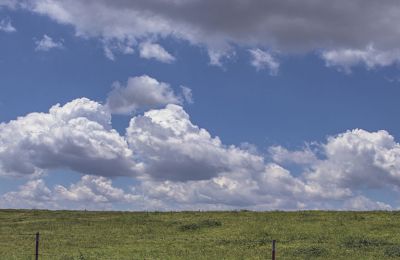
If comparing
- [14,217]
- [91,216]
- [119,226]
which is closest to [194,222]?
[119,226]

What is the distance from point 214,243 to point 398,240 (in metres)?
12.5

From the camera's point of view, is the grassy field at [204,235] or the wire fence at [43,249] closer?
the wire fence at [43,249]

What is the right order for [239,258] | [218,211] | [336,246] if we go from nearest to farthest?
[239,258]
[336,246]
[218,211]

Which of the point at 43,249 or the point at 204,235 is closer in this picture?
the point at 43,249

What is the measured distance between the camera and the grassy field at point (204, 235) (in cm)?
3662

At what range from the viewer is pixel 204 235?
4678 cm

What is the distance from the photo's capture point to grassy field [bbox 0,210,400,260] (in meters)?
36.6

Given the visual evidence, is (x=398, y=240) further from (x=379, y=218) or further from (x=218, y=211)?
(x=218, y=211)

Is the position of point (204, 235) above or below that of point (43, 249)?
above

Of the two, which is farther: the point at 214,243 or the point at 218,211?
the point at 218,211

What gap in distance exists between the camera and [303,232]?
152 ft

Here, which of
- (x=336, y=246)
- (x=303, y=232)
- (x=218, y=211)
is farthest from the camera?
(x=218, y=211)

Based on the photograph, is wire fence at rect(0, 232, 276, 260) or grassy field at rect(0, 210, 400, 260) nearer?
wire fence at rect(0, 232, 276, 260)

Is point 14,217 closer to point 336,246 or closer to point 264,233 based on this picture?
point 264,233
